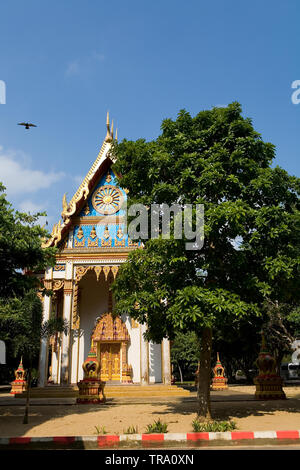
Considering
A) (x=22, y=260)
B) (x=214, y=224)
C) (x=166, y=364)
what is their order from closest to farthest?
(x=214, y=224) < (x=22, y=260) < (x=166, y=364)

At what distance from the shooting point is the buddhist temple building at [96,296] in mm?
18141

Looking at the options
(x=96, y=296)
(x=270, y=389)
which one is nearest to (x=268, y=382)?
(x=270, y=389)

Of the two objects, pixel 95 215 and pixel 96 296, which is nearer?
pixel 95 215

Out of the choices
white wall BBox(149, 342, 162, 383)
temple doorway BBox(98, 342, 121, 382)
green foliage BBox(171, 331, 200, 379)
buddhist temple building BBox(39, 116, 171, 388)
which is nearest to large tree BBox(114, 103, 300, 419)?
buddhist temple building BBox(39, 116, 171, 388)

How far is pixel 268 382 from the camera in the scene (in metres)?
13.7

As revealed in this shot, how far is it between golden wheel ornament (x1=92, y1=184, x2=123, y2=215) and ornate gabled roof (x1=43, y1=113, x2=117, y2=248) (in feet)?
1.72

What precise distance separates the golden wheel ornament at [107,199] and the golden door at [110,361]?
6841mm

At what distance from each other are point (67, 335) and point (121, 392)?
3453 millimetres

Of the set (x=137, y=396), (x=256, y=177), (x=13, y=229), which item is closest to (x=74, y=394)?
(x=137, y=396)

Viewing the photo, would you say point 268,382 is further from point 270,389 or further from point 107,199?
point 107,199

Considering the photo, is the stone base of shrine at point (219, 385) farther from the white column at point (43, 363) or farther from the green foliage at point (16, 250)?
the green foliage at point (16, 250)

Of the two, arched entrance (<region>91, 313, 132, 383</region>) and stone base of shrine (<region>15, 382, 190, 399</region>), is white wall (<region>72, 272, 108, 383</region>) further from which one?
stone base of shrine (<region>15, 382, 190, 399</region>)

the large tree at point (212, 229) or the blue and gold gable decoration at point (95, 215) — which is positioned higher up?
the blue and gold gable decoration at point (95, 215)

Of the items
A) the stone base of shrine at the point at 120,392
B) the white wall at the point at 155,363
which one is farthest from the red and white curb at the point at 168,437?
the white wall at the point at 155,363
